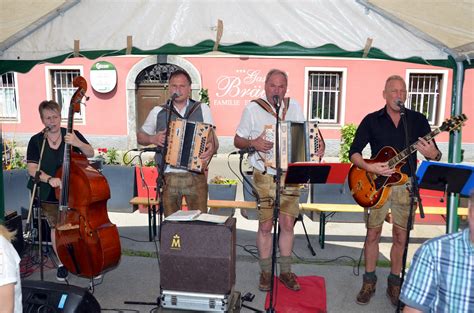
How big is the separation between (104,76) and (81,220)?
10.6 meters

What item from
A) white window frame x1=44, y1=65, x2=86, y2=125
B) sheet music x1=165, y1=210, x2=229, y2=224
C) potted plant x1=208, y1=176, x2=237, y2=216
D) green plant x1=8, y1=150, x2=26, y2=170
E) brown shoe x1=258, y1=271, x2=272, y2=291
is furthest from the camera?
white window frame x1=44, y1=65, x2=86, y2=125

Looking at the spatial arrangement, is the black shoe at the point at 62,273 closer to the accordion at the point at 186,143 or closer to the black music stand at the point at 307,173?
the accordion at the point at 186,143

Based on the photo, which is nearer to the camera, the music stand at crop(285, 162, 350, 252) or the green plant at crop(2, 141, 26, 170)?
the music stand at crop(285, 162, 350, 252)

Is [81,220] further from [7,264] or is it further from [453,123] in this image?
[453,123]

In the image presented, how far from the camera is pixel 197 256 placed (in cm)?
312

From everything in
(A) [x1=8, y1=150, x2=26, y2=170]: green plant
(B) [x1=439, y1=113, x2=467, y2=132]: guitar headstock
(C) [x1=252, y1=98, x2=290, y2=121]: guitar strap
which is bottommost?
(A) [x1=8, y1=150, x2=26, y2=170]: green plant

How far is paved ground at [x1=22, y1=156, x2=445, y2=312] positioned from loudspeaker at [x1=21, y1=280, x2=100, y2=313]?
940mm

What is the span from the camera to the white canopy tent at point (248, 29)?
3.61m

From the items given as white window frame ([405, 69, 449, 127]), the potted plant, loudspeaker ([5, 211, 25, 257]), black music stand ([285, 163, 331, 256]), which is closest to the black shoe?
loudspeaker ([5, 211, 25, 257])

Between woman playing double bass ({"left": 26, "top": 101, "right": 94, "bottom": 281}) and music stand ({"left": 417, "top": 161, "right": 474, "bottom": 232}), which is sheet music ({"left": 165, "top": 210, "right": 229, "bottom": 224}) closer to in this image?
woman playing double bass ({"left": 26, "top": 101, "right": 94, "bottom": 281})

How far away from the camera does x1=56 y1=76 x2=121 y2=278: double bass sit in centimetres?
359

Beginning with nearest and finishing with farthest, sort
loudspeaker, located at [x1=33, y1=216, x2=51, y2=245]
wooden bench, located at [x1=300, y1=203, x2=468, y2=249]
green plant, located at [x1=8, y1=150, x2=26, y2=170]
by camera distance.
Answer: loudspeaker, located at [x1=33, y1=216, x2=51, y2=245] < wooden bench, located at [x1=300, y1=203, x2=468, y2=249] < green plant, located at [x1=8, y1=150, x2=26, y2=170]

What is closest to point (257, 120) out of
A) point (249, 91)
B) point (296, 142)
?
point (296, 142)

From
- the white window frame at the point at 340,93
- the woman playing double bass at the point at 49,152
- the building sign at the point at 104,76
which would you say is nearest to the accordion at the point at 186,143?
the woman playing double bass at the point at 49,152
